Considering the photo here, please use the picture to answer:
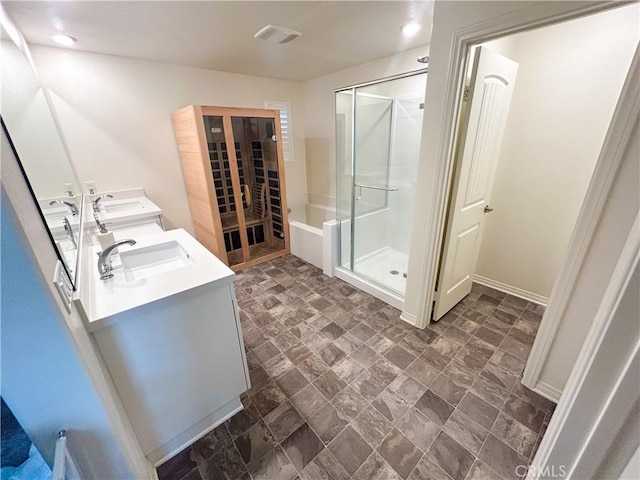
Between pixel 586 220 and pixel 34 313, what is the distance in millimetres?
2079

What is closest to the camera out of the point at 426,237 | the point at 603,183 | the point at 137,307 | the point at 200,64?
the point at 137,307

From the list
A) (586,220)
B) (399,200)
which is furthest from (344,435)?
(399,200)

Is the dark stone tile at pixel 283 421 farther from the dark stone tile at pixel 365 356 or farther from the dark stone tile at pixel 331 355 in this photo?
the dark stone tile at pixel 365 356

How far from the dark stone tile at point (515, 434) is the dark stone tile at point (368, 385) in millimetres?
619

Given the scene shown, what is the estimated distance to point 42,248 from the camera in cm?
67

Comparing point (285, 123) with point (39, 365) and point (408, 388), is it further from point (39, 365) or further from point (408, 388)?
point (39, 365)

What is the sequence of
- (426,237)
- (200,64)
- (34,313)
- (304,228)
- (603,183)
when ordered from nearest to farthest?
(34,313) < (603,183) < (426,237) < (200,64) < (304,228)

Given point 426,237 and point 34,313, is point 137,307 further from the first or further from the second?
point 426,237

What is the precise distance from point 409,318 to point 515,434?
3.08ft

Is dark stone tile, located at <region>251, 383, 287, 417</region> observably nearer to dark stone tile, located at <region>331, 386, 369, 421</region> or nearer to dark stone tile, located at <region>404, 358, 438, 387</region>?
dark stone tile, located at <region>331, 386, 369, 421</region>

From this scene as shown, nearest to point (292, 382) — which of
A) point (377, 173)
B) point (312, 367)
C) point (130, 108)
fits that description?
point (312, 367)

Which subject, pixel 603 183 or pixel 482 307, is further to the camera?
pixel 482 307

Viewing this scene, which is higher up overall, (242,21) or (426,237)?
(242,21)

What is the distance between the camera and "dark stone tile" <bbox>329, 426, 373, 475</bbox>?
4.03 feet
